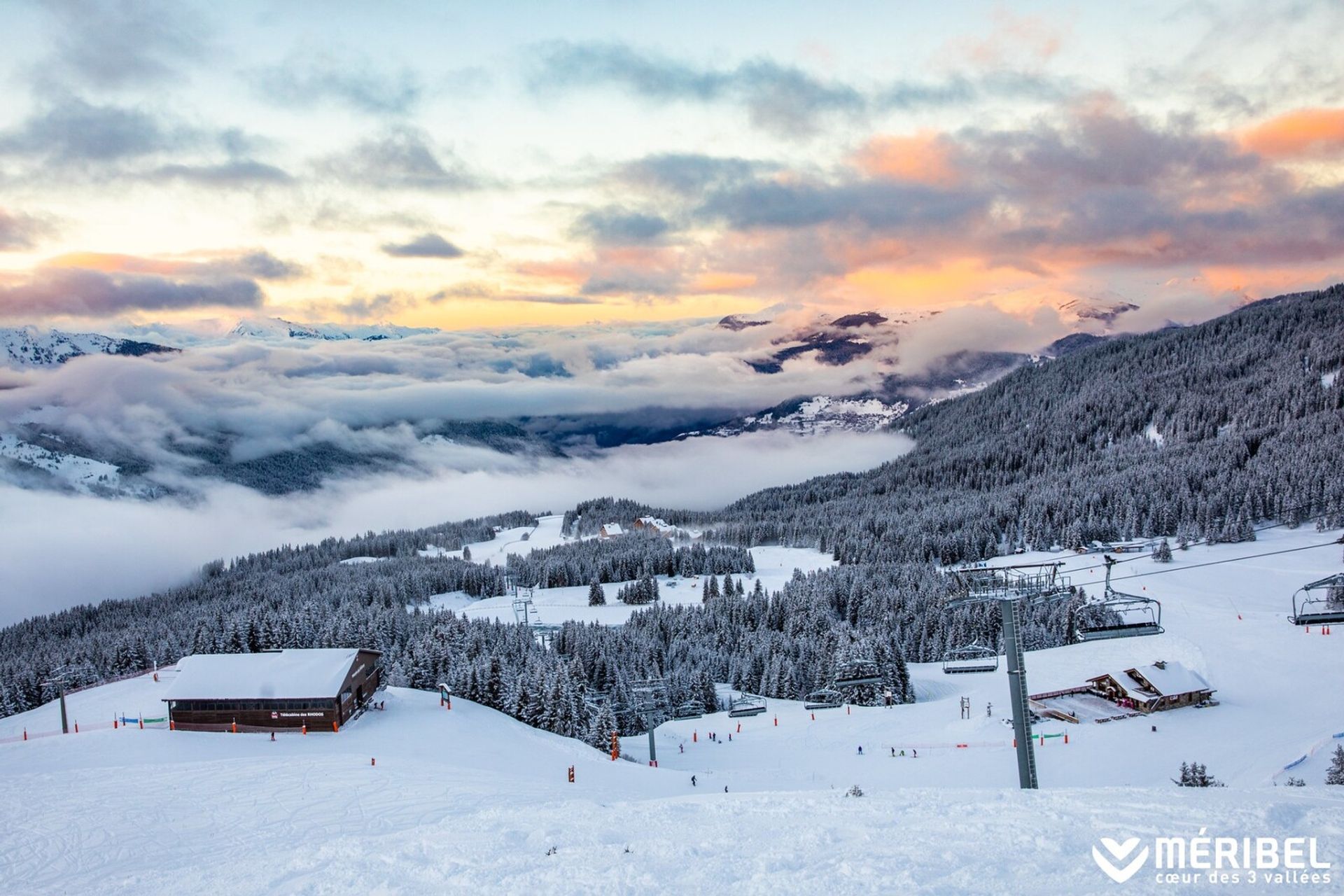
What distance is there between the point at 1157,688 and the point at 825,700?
25581mm

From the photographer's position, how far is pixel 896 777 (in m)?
42.5

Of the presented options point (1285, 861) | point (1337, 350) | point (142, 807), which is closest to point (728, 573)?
point (142, 807)

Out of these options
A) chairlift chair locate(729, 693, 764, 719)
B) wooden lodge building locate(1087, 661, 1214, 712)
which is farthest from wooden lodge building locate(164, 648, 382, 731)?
wooden lodge building locate(1087, 661, 1214, 712)

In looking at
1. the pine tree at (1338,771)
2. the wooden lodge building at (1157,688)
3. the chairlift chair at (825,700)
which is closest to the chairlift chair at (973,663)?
the chairlift chair at (825,700)

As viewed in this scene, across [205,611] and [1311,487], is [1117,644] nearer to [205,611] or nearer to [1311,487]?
[1311,487]

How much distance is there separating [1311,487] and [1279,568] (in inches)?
1288

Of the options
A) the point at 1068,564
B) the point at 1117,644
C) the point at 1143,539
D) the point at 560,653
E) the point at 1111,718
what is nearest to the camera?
the point at 1111,718

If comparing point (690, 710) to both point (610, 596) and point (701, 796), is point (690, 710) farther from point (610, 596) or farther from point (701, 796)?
point (610, 596)

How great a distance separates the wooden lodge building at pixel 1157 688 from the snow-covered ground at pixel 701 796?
121 cm

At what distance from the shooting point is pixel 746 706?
225ft

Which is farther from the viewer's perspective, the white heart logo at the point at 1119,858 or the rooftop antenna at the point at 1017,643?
the rooftop antenna at the point at 1017,643

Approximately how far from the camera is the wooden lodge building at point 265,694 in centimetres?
5131

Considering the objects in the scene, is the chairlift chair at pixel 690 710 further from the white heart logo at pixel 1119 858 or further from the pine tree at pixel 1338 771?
the white heart logo at pixel 1119 858

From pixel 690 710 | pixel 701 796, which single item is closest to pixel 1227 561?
pixel 690 710
